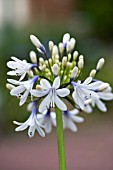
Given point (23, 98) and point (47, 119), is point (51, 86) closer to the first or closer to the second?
point (23, 98)

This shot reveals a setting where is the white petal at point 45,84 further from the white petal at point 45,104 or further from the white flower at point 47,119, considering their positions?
the white flower at point 47,119

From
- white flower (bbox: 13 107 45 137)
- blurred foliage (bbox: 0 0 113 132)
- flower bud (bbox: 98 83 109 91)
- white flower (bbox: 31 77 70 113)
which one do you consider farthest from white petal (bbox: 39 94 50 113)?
blurred foliage (bbox: 0 0 113 132)

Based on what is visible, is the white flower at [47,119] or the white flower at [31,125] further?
the white flower at [47,119]

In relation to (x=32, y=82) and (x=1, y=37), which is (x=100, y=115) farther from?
(x=32, y=82)

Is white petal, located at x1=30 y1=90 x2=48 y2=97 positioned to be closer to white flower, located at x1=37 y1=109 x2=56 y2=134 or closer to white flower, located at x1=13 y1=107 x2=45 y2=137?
white flower, located at x1=13 y1=107 x2=45 y2=137

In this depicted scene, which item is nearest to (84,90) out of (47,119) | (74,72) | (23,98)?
(74,72)

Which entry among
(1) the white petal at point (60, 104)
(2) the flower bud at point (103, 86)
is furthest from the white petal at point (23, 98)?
(2) the flower bud at point (103, 86)
